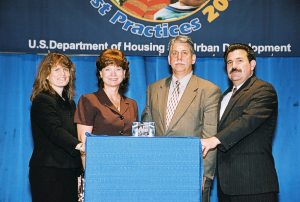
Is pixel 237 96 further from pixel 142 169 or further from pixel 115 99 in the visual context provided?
pixel 142 169

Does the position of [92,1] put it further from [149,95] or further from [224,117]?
[224,117]

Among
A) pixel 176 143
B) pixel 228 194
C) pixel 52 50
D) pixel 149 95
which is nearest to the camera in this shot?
pixel 176 143

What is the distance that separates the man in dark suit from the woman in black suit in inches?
38.6

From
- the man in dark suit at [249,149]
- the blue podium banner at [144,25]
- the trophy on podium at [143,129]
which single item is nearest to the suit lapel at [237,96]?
the man in dark suit at [249,149]

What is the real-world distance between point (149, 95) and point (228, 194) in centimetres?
94

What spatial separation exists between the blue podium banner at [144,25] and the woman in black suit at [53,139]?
3.16 feet

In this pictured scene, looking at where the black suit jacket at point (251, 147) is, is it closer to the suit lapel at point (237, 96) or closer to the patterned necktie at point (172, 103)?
the suit lapel at point (237, 96)

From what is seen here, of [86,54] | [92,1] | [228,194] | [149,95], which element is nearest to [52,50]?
[86,54]

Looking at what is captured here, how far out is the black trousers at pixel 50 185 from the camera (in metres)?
3.00

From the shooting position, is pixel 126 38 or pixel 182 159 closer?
pixel 182 159

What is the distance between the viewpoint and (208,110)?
3000 millimetres

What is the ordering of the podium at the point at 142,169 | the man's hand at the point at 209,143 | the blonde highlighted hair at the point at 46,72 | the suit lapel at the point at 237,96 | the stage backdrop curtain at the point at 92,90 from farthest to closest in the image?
1. the stage backdrop curtain at the point at 92,90
2. the blonde highlighted hair at the point at 46,72
3. the suit lapel at the point at 237,96
4. the man's hand at the point at 209,143
5. the podium at the point at 142,169

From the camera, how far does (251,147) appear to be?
282 cm

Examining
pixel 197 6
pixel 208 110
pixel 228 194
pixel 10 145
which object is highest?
pixel 197 6
